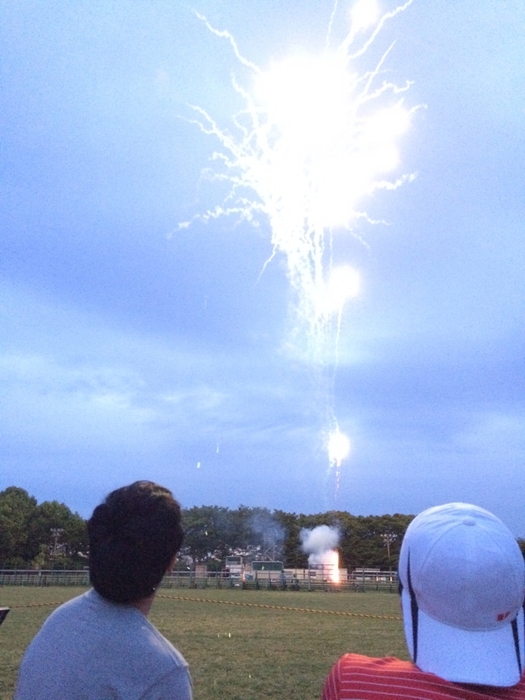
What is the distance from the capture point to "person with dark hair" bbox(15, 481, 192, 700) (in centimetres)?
179

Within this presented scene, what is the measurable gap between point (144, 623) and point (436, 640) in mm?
799

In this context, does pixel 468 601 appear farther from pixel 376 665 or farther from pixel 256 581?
pixel 256 581

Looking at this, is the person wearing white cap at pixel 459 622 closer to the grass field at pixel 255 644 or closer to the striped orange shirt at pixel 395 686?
the striped orange shirt at pixel 395 686

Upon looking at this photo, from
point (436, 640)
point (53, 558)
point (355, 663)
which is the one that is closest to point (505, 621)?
point (436, 640)

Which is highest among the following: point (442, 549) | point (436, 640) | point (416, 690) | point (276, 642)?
point (442, 549)

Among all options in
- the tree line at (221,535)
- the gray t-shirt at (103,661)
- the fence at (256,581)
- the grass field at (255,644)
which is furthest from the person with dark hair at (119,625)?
the tree line at (221,535)

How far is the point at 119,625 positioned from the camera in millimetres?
1881

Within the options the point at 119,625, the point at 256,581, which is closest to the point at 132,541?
the point at 119,625

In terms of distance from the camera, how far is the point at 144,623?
1.92 m

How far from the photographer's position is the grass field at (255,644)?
844 cm

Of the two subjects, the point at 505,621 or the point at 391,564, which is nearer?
the point at 505,621

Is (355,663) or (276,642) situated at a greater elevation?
(355,663)

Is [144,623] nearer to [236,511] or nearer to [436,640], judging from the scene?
[436,640]

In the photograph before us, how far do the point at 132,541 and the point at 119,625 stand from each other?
0.72ft
